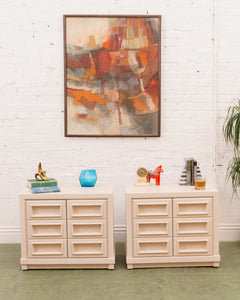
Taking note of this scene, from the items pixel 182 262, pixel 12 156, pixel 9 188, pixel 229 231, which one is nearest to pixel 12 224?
pixel 9 188

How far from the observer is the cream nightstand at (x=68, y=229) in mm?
3002

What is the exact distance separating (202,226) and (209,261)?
0.28 meters

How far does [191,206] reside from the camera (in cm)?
304

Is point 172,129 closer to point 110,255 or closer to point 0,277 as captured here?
point 110,255

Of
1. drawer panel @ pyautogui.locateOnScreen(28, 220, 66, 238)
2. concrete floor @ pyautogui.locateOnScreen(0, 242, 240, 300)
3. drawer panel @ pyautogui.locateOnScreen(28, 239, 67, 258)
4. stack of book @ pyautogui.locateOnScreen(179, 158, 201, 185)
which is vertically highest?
stack of book @ pyautogui.locateOnScreen(179, 158, 201, 185)

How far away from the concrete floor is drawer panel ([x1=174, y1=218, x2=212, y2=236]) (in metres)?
0.29

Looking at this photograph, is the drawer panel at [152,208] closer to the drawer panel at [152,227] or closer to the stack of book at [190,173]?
the drawer panel at [152,227]

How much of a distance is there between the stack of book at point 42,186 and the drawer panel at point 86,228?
30 cm

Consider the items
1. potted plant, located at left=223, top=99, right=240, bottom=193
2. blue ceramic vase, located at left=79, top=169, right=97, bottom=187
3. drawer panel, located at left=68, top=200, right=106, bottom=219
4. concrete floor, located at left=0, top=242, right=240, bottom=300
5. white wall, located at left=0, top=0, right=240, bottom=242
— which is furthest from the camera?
white wall, located at left=0, top=0, right=240, bottom=242

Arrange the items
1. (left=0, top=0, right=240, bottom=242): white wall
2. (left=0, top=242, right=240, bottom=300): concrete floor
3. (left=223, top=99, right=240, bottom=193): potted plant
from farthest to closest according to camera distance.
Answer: (left=0, top=0, right=240, bottom=242): white wall < (left=223, top=99, right=240, bottom=193): potted plant < (left=0, top=242, right=240, bottom=300): concrete floor

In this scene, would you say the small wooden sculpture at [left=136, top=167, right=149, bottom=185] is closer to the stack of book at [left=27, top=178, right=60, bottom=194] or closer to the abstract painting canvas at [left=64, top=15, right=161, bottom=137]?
the abstract painting canvas at [left=64, top=15, right=161, bottom=137]

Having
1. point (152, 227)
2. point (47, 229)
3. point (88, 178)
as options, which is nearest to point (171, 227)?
point (152, 227)

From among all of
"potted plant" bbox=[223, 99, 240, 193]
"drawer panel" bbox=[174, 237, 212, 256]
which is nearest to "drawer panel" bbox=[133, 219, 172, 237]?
"drawer panel" bbox=[174, 237, 212, 256]

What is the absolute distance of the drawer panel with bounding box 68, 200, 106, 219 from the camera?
300cm
